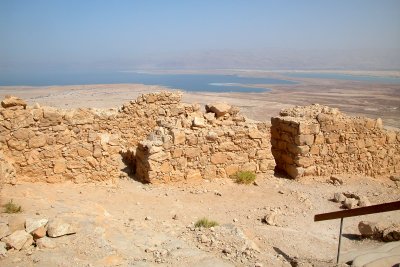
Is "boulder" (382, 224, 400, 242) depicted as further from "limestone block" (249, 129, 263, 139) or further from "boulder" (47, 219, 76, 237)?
"boulder" (47, 219, 76, 237)

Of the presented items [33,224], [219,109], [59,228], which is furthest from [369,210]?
[219,109]

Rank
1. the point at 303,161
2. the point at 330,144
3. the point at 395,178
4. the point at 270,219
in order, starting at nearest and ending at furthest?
the point at 270,219
the point at 303,161
the point at 330,144
the point at 395,178

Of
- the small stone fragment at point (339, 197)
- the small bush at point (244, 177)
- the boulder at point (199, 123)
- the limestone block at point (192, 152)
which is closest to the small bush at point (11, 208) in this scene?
the limestone block at point (192, 152)

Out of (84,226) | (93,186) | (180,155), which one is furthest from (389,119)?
(84,226)

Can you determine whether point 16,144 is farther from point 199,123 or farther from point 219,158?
point 219,158

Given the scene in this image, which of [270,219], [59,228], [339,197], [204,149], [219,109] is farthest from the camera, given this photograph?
[219,109]

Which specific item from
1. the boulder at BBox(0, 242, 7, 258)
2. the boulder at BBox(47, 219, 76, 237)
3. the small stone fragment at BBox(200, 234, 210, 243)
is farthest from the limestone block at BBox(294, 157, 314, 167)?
the boulder at BBox(0, 242, 7, 258)

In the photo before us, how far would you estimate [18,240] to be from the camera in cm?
434

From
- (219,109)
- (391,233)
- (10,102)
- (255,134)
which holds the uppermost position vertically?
(10,102)

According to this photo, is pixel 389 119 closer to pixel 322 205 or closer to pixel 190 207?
pixel 322 205

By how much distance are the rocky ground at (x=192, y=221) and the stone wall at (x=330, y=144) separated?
0.41 metres

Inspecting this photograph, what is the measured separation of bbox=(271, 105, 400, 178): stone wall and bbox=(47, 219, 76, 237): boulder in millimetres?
6868

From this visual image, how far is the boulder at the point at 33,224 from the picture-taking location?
→ 15.1ft

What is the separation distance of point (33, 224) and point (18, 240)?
→ 0.34 meters
